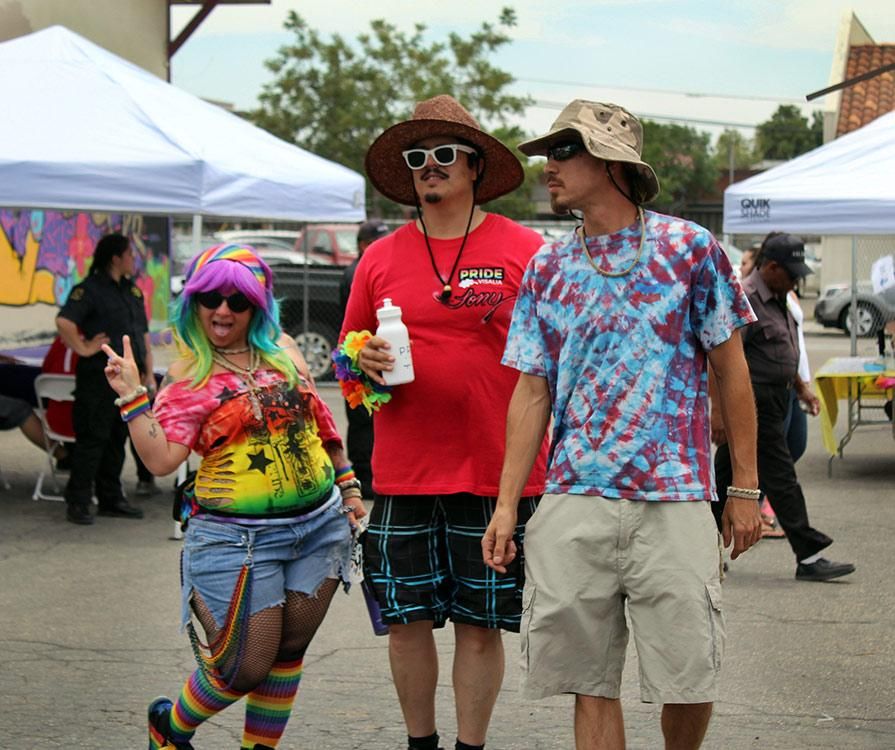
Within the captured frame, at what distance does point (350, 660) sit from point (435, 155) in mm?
2554

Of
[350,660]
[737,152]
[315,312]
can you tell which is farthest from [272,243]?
[737,152]

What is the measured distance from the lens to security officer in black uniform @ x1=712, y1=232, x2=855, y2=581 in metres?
7.64

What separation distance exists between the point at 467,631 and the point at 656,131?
198ft

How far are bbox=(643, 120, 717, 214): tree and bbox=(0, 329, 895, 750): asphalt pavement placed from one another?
50837 mm

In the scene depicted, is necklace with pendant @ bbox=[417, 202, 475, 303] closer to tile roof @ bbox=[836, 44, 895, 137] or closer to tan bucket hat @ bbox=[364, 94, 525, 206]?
tan bucket hat @ bbox=[364, 94, 525, 206]

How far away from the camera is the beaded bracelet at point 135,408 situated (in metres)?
4.08

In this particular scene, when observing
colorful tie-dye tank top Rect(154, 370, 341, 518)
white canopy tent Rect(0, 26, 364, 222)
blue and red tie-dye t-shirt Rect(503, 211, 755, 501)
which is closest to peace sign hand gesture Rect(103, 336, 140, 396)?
colorful tie-dye tank top Rect(154, 370, 341, 518)

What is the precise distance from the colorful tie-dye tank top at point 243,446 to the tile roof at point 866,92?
30193mm

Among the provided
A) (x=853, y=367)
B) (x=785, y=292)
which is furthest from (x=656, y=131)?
(x=785, y=292)

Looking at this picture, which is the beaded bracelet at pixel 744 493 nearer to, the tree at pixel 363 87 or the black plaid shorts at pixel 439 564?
the black plaid shorts at pixel 439 564

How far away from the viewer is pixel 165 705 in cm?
435

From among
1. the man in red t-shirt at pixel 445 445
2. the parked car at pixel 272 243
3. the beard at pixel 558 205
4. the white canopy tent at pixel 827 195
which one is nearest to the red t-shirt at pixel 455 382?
the man in red t-shirt at pixel 445 445

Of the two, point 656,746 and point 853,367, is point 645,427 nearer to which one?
point 656,746

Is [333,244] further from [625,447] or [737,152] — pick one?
[737,152]
